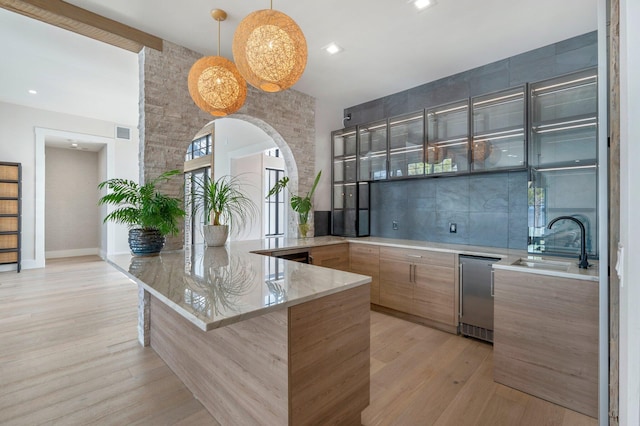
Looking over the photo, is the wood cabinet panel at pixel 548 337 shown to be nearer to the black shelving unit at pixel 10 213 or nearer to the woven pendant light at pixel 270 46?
the woven pendant light at pixel 270 46

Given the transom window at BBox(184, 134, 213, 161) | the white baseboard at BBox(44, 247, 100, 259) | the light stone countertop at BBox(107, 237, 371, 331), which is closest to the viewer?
the light stone countertop at BBox(107, 237, 371, 331)

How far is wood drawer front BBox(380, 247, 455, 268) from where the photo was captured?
117 inches

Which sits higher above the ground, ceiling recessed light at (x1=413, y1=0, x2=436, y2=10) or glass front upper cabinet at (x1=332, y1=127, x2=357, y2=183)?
ceiling recessed light at (x1=413, y1=0, x2=436, y2=10)

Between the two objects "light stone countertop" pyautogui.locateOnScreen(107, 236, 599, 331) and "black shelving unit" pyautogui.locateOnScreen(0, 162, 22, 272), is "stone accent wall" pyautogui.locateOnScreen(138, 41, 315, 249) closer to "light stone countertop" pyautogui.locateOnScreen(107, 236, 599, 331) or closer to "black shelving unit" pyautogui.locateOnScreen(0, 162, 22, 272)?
"light stone countertop" pyautogui.locateOnScreen(107, 236, 599, 331)

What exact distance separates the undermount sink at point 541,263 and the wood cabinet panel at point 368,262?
58.5 inches

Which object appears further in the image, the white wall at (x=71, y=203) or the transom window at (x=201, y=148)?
the white wall at (x=71, y=203)

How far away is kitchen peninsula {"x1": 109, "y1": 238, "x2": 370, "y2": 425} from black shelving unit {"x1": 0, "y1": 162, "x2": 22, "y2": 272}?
5.55 m

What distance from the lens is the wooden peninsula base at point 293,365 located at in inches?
52.1

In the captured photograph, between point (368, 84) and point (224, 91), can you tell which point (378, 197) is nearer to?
point (368, 84)

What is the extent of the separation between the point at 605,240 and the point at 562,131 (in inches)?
69.2

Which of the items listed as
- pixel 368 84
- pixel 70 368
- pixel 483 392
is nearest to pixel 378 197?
pixel 368 84

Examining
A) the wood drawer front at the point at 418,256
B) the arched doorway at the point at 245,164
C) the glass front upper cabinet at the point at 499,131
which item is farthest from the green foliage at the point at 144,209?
the arched doorway at the point at 245,164

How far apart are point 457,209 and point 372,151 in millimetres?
1366

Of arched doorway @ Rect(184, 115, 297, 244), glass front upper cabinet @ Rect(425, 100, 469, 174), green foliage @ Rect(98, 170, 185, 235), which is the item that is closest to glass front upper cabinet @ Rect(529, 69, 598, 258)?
glass front upper cabinet @ Rect(425, 100, 469, 174)
